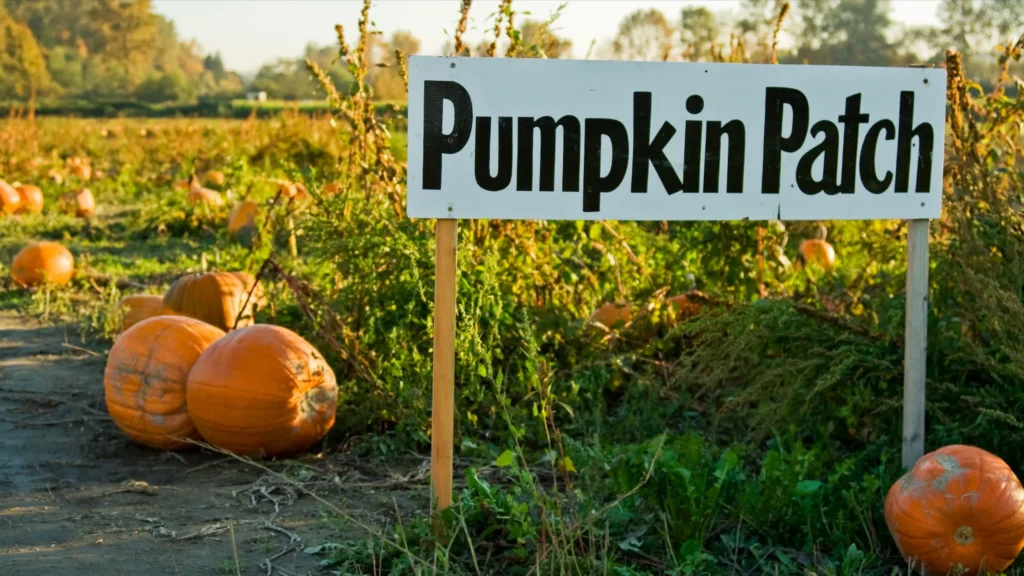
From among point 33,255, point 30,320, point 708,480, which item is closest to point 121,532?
point 708,480

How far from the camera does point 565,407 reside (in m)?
3.40

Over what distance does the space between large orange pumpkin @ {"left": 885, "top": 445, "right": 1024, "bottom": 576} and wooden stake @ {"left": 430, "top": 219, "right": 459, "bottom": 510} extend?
1.38 metres

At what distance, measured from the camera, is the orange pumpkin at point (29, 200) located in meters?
11.8

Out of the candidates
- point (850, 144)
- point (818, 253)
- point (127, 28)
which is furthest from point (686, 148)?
point (127, 28)

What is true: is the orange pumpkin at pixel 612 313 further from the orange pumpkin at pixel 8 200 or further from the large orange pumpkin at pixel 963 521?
the orange pumpkin at pixel 8 200

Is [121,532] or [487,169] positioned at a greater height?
[487,169]

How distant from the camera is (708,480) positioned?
347 cm

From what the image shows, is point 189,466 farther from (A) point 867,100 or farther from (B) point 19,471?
(A) point 867,100

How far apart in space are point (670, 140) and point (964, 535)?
147cm

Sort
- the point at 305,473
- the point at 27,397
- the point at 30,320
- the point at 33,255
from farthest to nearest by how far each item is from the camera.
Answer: the point at 33,255
the point at 30,320
the point at 27,397
the point at 305,473

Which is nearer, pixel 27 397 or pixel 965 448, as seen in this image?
pixel 965 448

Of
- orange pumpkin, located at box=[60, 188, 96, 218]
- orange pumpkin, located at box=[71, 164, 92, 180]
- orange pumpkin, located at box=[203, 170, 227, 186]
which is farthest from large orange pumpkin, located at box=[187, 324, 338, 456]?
orange pumpkin, located at box=[71, 164, 92, 180]

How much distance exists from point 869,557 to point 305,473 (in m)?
2.05

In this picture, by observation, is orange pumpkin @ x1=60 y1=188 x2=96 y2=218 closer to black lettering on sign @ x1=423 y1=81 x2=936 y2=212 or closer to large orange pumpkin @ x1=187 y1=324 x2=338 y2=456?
large orange pumpkin @ x1=187 y1=324 x2=338 y2=456
